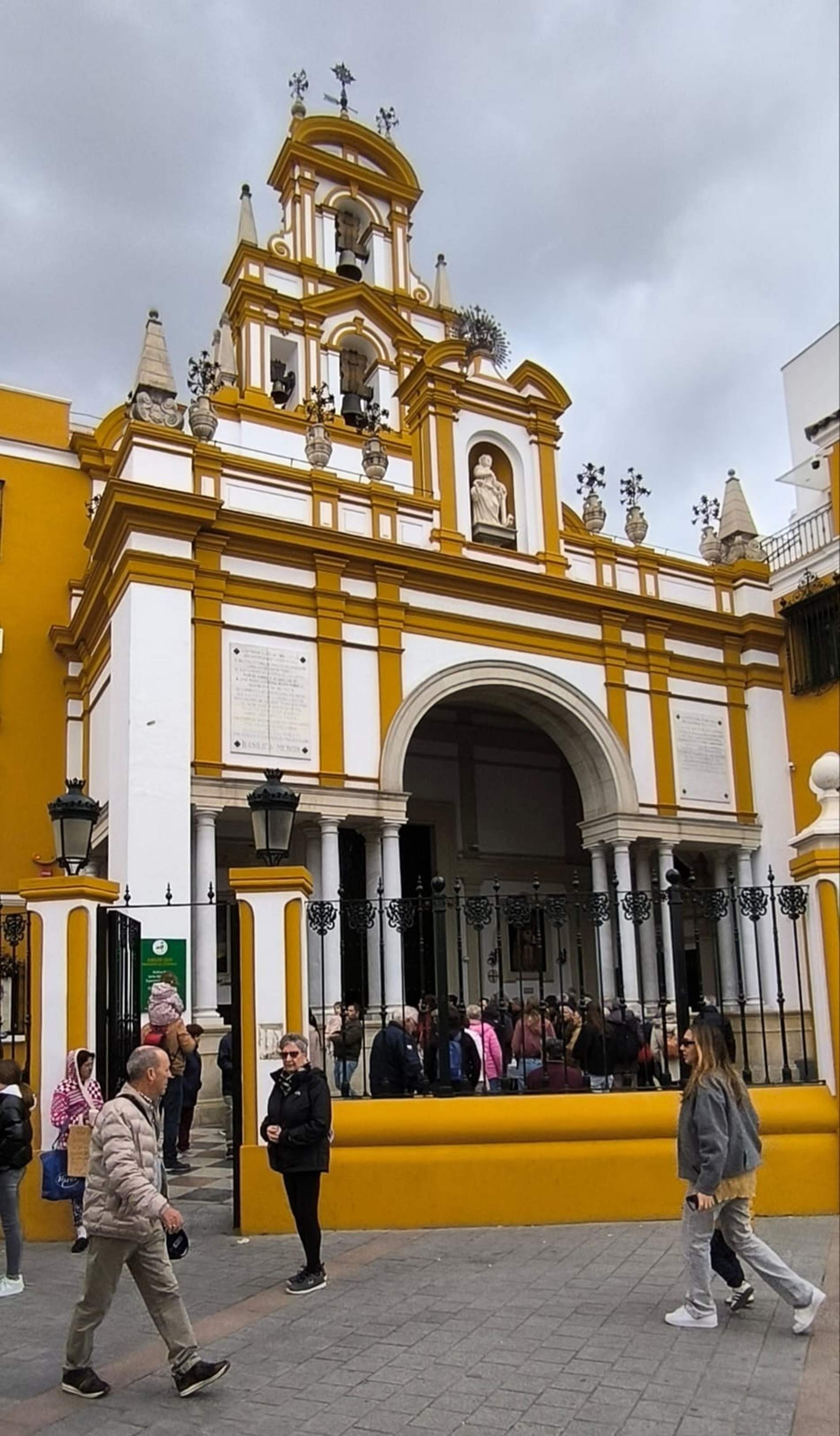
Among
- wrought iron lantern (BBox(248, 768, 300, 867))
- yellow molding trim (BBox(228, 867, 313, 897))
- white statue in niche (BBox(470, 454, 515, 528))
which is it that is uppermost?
white statue in niche (BBox(470, 454, 515, 528))

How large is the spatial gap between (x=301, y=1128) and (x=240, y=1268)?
1.22 meters

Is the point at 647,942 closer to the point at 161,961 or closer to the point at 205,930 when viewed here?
the point at 205,930

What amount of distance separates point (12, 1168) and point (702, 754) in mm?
14769

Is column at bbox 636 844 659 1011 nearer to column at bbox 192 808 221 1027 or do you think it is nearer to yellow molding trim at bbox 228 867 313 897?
column at bbox 192 808 221 1027

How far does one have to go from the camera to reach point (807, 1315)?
5.39 m

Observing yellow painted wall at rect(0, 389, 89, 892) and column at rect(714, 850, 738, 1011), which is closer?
yellow painted wall at rect(0, 389, 89, 892)

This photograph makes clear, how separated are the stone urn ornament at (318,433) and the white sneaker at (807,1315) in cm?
1397

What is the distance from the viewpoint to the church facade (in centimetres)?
1529

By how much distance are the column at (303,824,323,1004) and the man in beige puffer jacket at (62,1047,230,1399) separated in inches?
384

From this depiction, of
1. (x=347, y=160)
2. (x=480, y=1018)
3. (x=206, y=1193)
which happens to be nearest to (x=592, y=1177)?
(x=480, y=1018)

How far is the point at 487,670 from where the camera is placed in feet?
59.3

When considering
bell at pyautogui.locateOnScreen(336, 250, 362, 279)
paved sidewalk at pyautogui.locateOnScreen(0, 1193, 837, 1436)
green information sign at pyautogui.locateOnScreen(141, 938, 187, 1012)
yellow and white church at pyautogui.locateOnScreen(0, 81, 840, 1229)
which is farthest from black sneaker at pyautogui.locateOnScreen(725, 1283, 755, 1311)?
bell at pyautogui.locateOnScreen(336, 250, 362, 279)

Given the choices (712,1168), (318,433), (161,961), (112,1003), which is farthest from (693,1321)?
(318,433)

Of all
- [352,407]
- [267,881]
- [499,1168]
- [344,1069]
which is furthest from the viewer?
[352,407]
